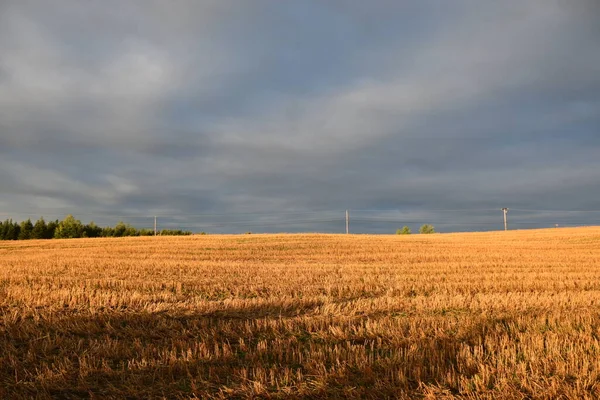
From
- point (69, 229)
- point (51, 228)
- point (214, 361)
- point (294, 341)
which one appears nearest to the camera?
point (214, 361)

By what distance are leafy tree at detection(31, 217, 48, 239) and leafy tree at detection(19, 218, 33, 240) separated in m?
1.21

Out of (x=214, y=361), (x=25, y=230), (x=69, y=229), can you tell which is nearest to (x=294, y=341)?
(x=214, y=361)

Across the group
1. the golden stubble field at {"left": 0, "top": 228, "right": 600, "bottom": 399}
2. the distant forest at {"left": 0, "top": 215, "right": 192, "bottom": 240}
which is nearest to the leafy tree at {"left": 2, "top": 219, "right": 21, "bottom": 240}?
the distant forest at {"left": 0, "top": 215, "right": 192, "bottom": 240}

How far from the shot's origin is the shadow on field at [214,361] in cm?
540

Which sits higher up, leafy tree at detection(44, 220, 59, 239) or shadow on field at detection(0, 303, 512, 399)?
leafy tree at detection(44, 220, 59, 239)

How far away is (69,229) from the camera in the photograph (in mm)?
106812

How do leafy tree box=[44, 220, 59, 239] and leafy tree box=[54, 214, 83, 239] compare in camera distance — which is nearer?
leafy tree box=[54, 214, 83, 239]

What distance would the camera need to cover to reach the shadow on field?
17.7ft

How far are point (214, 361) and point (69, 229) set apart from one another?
379 feet

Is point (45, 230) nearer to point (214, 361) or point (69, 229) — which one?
point (69, 229)

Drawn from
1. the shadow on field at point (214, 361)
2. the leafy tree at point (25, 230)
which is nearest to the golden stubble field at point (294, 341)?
the shadow on field at point (214, 361)

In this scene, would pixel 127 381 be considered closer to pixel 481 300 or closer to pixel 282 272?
pixel 481 300

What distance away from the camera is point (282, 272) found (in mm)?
19094

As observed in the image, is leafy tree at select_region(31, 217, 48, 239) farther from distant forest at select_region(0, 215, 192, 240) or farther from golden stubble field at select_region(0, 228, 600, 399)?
golden stubble field at select_region(0, 228, 600, 399)
